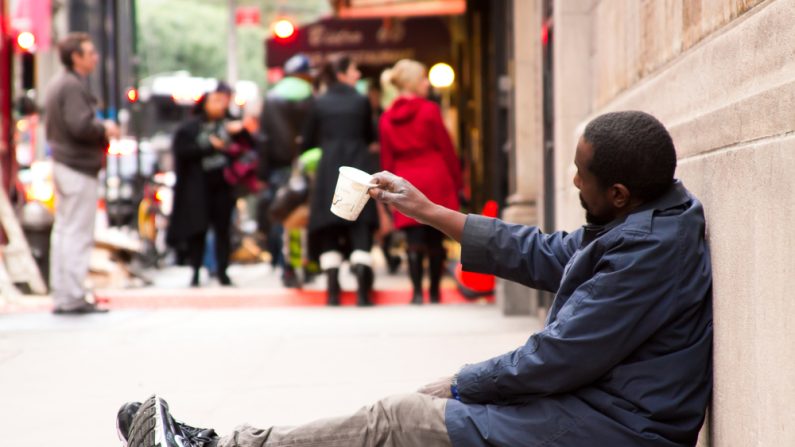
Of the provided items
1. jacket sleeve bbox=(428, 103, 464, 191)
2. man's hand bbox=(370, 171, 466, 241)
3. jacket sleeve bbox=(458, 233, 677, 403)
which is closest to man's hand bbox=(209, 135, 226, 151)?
jacket sleeve bbox=(428, 103, 464, 191)

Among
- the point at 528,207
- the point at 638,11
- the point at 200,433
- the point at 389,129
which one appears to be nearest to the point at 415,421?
the point at 200,433

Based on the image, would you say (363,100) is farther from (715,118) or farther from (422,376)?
(715,118)

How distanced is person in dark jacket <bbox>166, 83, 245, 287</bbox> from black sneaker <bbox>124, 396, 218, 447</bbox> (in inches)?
321

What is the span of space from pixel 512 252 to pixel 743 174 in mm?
779

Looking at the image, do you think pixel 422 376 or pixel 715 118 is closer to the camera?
pixel 715 118

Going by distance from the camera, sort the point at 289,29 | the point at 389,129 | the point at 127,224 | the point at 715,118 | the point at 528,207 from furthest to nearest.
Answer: the point at 289,29 < the point at 127,224 < the point at 389,129 < the point at 528,207 < the point at 715,118

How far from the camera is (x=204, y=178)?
38.5 feet

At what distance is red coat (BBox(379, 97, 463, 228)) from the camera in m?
9.50

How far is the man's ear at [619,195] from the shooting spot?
3.06 metres

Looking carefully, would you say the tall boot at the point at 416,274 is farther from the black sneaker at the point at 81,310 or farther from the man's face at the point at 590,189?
the man's face at the point at 590,189

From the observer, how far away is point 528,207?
345 inches

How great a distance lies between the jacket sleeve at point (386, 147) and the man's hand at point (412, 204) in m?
6.13

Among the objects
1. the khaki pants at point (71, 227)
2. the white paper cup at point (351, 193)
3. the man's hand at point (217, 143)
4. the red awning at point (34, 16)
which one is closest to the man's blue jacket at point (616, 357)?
the white paper cup at point (351, 193)

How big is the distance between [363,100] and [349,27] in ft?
32.1
